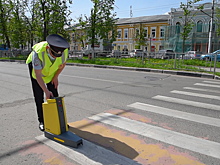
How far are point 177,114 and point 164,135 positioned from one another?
4.38 feet

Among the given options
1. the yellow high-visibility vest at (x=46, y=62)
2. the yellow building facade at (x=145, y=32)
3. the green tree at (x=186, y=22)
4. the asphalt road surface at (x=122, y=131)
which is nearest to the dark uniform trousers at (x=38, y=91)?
the yellow high-visibility vest at (x=46, y=62)

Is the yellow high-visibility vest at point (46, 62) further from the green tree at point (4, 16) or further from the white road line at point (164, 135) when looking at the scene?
the green tree at point (4, 16)

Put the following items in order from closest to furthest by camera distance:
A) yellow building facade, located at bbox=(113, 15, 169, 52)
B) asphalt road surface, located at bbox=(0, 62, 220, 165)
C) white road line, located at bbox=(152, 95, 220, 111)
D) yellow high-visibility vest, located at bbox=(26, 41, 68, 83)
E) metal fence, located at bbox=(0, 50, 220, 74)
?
1. asphalt road surface, located at bbox=(0, 62, 220, 165)
2. yellow high-visibility vest, located at bbox=(26, 41, 68, 83)
3. white road line, located at bbox=(152, 95, 220, 111)
4. metal fence, located at bbox=(0, 50, 220, 74)
5. yellow building facade, located at bbox=(113, 15, 169, 52)

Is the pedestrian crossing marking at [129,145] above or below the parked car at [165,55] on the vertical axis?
below

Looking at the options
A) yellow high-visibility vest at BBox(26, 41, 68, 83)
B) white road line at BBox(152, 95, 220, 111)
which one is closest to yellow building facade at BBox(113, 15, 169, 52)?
white road line at BBox(152, 95, 220, 111)

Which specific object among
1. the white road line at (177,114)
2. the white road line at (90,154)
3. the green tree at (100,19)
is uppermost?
the green tree at (100,19)

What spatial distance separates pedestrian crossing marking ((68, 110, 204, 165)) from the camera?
2.99 meters

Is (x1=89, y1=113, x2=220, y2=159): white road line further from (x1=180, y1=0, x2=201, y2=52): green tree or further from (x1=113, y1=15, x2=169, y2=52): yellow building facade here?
(x1=113, y1=15, x2=169, y2=52): yellow building facade

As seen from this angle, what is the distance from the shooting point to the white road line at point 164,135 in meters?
3.32

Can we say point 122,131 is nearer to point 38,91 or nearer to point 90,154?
point 90,154

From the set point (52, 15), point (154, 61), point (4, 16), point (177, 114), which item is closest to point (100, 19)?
point (52, 15)

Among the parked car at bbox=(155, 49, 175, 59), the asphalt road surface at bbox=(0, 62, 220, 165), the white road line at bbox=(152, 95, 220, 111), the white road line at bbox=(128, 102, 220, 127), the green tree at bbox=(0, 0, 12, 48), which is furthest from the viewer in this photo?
the green tree at bbox=(0, 0, 12, 48)

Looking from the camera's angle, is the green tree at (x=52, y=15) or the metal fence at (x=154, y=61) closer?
the metal fence at (x=154, y=61)

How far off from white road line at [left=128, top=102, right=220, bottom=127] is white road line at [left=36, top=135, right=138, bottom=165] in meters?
2.27
